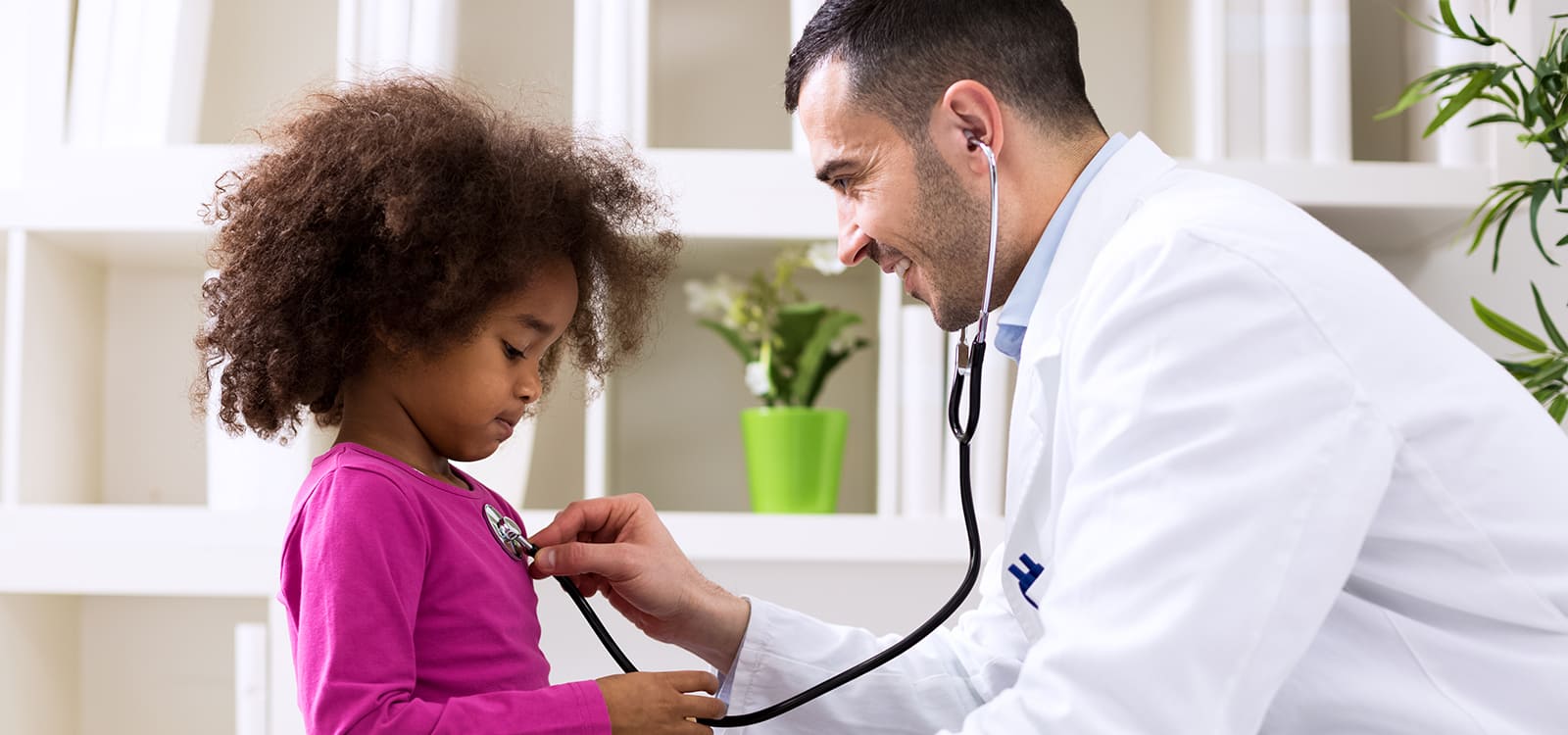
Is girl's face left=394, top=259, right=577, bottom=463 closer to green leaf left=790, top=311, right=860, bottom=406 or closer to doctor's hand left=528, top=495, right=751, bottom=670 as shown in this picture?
doctor's hand left=528, top=495, right=751, bottom=670

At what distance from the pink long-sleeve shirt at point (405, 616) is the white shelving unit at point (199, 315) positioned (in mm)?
652

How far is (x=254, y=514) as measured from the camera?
1.64m

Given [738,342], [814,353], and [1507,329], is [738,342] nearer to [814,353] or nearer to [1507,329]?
[814,353]

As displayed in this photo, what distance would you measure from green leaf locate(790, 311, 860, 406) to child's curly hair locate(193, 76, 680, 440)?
2.20 ft

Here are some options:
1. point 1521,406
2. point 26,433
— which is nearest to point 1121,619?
point 1521,406

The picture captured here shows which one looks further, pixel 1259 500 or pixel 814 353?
pixel 814 353

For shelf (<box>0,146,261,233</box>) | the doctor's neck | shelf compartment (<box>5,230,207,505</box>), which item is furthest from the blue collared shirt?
shelf compartment (<box>5,230,207,505</box>)

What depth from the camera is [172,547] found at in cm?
164

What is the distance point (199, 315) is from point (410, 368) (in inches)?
45.8

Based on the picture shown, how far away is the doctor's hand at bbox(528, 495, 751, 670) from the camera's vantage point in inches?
43.1

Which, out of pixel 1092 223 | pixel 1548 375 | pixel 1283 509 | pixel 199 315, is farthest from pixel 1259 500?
pixel 199 315

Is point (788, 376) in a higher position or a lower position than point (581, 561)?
higher

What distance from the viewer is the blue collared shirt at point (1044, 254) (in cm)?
118

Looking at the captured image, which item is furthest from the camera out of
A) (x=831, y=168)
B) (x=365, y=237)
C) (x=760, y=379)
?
(x=760, y=379)
